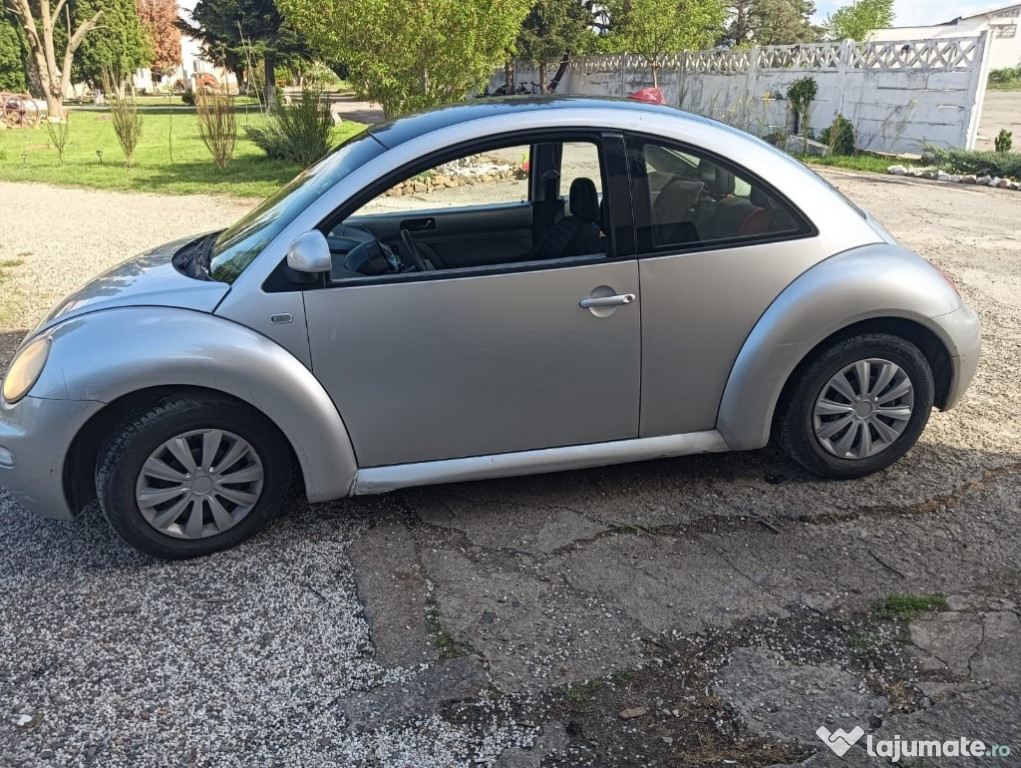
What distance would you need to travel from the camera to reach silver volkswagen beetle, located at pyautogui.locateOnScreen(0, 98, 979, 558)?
3.28 metres

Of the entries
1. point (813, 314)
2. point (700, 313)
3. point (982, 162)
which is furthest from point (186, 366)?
point (982, 162)

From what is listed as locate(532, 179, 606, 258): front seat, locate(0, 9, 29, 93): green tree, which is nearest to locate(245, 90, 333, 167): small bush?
locate(532, 179, 606, 258): front seat

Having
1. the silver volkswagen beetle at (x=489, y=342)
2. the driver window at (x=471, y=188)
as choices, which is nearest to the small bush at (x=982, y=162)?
the driver window at (x=471, y=188)

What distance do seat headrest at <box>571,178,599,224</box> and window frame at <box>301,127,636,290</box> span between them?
10cm

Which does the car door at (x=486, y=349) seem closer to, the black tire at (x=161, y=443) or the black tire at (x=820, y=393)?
the black tire at (x=161, y=443)

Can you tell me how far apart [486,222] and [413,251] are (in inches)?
36.3

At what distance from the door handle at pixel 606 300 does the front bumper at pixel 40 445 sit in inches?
75.6

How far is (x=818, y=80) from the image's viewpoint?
19.8 metres

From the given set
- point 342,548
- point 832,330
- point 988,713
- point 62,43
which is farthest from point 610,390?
point 62,43

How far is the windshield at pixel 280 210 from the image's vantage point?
348cm

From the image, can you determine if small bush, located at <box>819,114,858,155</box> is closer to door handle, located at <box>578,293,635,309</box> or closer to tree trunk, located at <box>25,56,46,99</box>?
door handle, located at <box>578,293,635,309</box>

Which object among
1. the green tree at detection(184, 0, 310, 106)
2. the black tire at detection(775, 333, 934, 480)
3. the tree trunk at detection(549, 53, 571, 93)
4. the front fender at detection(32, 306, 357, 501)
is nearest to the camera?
the front fender at detection(32, 306, 357, 501)

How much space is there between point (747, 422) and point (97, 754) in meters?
2.76

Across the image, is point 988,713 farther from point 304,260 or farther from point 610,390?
point 304,260
